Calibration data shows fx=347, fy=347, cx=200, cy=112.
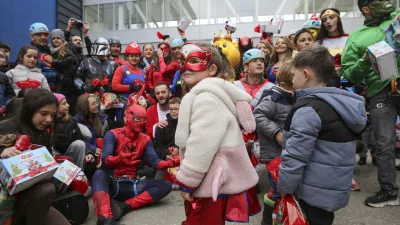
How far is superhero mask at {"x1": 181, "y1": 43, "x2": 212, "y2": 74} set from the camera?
7.78ft

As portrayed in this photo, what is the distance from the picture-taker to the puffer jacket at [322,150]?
2.10 metres

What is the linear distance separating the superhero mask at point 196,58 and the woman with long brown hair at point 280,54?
2.42 meters

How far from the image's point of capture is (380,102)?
3.60m

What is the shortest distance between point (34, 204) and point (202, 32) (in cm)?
1635

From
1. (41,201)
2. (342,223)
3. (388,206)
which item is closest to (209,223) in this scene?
(41,201)

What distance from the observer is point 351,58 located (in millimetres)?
3791

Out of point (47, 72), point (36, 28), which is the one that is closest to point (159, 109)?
point (47, 72)

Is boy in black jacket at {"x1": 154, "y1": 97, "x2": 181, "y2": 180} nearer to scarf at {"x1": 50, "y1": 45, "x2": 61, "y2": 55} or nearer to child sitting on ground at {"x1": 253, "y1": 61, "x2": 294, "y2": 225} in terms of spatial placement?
child sitting on ground at {"x1": 253, "y1": 61, "x2": 294, "y2": 225}

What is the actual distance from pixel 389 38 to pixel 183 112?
2539 mm

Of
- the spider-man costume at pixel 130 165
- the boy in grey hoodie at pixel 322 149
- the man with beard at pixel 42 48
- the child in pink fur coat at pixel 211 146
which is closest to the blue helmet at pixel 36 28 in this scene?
the man with beard at pixel 42 48

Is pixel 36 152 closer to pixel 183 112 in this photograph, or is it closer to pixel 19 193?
pixel 19 193

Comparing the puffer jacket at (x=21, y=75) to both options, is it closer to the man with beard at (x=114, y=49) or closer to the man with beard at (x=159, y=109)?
the man with beard at (x=159, y=109)

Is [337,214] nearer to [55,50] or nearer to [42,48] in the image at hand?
[55,50]

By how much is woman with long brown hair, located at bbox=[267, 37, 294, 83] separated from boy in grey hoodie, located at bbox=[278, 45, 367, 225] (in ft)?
8.22
